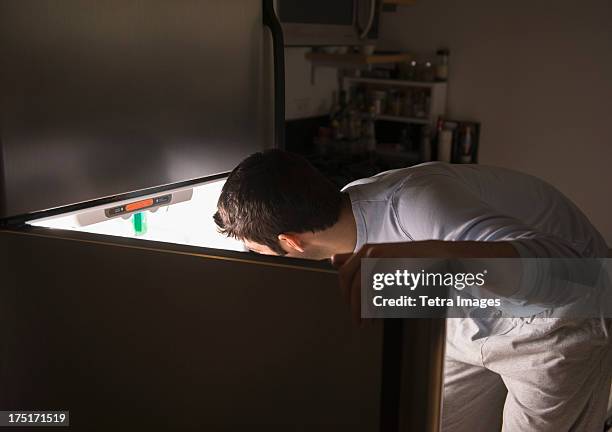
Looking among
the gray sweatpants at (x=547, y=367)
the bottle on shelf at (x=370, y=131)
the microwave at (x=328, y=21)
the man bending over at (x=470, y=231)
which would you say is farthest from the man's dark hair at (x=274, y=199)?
the bottle on shelf at (x=370, y=131)

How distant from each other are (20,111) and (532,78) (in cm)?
260

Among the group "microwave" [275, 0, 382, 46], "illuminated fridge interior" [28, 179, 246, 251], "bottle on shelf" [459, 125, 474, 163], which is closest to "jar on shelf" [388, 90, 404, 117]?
"bottle on shelf" [459, 125, 474, 163]

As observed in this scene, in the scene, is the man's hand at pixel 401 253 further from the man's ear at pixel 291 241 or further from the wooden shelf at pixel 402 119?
the wooden shelf at pixel 402 119

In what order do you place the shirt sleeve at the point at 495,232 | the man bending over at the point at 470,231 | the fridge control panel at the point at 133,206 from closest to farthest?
the shirt sleeve at the point at 495,232 → the man bending over at the point at 470,231 → the fridge control panel at the point at 133,206

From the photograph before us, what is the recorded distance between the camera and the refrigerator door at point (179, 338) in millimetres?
676

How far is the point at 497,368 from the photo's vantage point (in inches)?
56.6

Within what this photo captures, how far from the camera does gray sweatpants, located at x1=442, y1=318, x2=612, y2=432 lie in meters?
1.33

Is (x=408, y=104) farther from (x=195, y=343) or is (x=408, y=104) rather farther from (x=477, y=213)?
(x=195, y=343)

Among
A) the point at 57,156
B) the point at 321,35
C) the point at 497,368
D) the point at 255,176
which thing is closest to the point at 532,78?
the point at 321,35

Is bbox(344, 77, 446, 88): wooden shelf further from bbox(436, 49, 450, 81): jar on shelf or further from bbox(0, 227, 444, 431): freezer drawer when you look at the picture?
bbox(0, 227, 444, 431): freezer drawer

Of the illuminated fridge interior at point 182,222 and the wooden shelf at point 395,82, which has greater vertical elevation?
the wooden shelf at point 395,82

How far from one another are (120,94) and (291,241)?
40 centimetres

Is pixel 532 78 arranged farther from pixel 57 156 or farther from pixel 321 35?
pixel 57 156

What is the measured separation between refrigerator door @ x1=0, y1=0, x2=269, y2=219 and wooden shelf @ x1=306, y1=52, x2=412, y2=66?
154cm
